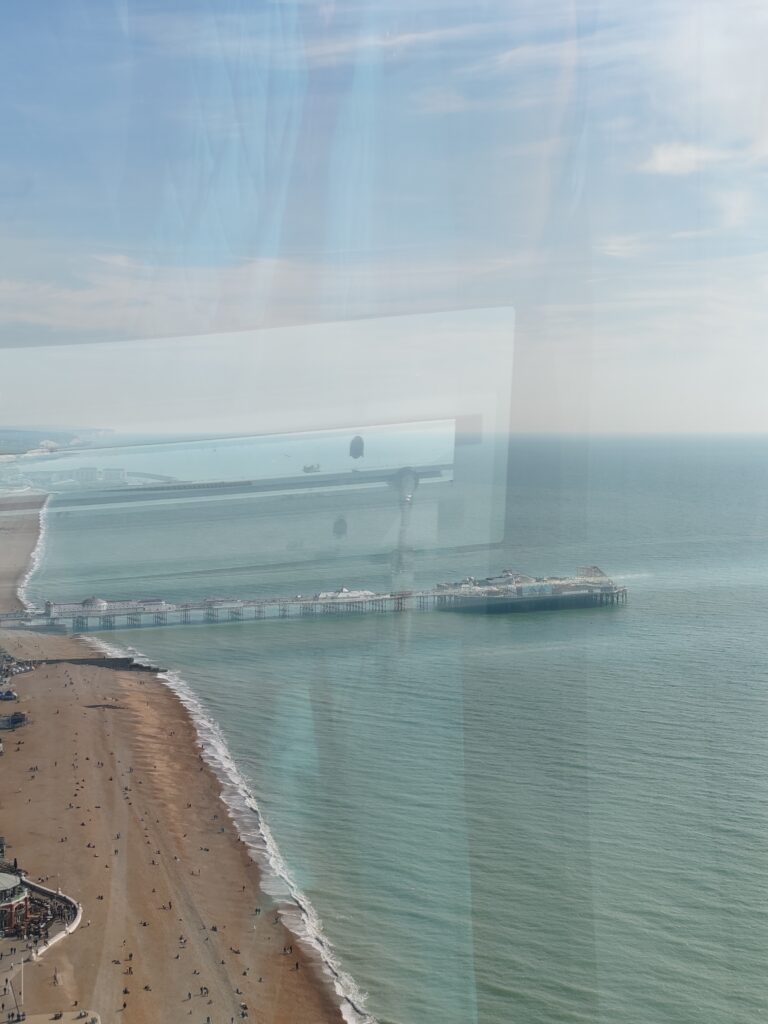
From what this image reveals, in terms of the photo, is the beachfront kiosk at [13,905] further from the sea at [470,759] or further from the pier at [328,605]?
the pier at [328,605]

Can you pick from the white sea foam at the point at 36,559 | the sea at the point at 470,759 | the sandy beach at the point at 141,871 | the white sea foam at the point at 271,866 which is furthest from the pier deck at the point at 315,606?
the white sea foam at the point at 271,866

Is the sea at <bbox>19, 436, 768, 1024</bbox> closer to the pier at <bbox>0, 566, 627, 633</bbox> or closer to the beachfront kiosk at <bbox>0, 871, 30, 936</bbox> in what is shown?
the pier at <bbox>0, 566, 627, 633</bbox>

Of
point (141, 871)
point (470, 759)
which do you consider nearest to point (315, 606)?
point (470, 759)

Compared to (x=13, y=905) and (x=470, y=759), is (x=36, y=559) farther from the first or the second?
(x=13, y=905)

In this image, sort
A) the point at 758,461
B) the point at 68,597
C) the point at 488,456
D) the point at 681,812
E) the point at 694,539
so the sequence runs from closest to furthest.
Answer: the point at 681,812, the point at 488,456, the point at 68,597, the point at 694,539, the point at 758,461

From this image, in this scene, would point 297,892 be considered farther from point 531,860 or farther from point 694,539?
point 694,539

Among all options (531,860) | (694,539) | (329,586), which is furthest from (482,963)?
(694,539)

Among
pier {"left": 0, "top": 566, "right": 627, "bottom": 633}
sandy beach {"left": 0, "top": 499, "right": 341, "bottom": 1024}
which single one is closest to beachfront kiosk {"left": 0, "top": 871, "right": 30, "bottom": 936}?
sandy beach {"left": 0, "top": 499, "right": 341, "bottom": 1024}
